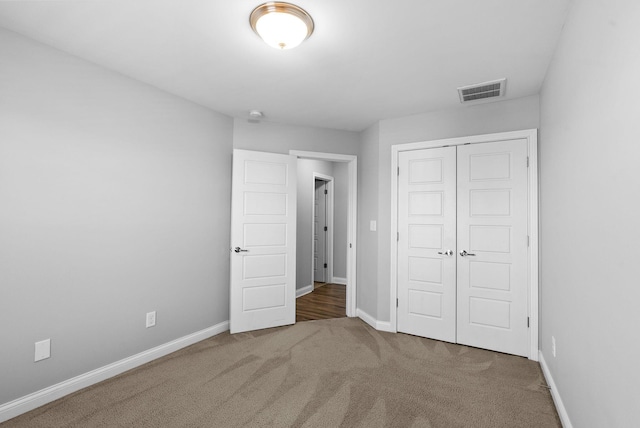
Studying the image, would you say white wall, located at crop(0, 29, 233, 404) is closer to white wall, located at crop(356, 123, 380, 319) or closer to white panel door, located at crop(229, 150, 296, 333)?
white panel door, located at crop(229, 150, 296, 333)

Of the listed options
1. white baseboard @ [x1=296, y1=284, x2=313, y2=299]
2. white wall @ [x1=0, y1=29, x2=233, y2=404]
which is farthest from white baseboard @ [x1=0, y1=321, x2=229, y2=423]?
white baseboard @ [x1=296, y1=284, x2=313, y2=299]

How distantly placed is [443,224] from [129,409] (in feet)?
10.0

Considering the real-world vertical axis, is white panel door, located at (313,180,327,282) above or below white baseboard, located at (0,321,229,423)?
above

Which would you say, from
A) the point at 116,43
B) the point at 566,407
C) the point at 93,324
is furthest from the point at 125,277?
the point at 566,407

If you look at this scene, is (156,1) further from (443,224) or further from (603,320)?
(443,224)

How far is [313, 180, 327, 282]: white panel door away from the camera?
650cm

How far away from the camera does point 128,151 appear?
2729 mm

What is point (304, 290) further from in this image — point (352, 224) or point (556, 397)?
point (556, 397)

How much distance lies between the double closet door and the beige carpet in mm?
268

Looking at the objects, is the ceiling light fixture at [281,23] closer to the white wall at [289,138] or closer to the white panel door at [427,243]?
the white wall at [289,138]

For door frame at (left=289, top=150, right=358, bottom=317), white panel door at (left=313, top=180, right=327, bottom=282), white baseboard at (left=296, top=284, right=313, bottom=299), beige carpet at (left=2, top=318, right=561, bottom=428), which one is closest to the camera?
beige carpet at (left=2, top=318, right=561, bottom=428)

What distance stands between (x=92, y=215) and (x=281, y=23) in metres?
1.98

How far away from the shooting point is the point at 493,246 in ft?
10.3

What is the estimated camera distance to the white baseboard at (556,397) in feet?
6.32
